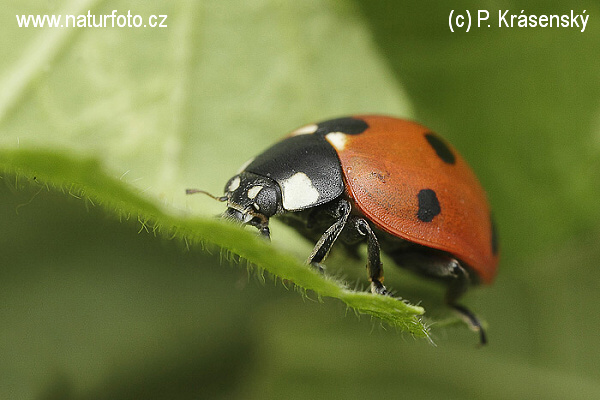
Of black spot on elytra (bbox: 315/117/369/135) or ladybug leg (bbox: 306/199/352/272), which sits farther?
black spot on elytra (bbox: 315/117/369/135)

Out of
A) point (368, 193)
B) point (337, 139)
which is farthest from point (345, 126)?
point (368, 193)

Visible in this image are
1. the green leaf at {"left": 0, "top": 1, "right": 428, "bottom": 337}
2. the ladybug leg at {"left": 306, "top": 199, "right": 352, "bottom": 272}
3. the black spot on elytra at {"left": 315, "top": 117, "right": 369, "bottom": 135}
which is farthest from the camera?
the green leaf at {"left": 0, "top": 1, "right": 428, "bottom": 337}

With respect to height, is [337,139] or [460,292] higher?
[337,139]

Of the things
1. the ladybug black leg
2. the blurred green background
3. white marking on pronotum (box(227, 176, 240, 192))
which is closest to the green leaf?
the blurred green background

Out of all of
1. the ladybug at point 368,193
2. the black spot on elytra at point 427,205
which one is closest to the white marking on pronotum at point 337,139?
the ladybug at point 368,193

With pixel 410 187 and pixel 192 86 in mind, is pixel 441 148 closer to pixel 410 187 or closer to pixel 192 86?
pixel 410 187

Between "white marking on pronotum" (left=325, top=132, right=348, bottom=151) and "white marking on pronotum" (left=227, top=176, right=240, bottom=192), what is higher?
"white marking on pronotum" (left=325, top=132, right=348, bottom=151)

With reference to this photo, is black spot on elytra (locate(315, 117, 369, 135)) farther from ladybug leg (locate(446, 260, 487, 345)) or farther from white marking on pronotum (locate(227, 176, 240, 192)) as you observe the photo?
ladybug leg (locate(446, 260, 487, 345))
